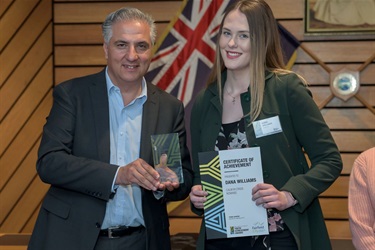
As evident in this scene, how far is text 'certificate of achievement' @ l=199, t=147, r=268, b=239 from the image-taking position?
191 centimetres

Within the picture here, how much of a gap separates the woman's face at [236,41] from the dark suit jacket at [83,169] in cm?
39

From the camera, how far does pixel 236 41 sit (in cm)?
198

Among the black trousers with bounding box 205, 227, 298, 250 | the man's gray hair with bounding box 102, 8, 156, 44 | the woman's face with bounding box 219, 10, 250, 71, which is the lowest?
the black trousers with bounding box 205, 227, 298, 250

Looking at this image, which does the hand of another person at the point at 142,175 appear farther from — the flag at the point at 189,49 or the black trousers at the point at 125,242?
the flag at the point at 189,49

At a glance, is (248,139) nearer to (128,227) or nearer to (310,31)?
(128,227)

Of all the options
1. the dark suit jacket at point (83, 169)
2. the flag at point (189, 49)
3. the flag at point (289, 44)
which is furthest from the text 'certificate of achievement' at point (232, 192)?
the flag at point (289, 44)

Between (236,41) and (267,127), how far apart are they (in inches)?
11.2

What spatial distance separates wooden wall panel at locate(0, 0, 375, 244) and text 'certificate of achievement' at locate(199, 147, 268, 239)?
2551mm

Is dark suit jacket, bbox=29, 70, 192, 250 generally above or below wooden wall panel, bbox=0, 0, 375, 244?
below

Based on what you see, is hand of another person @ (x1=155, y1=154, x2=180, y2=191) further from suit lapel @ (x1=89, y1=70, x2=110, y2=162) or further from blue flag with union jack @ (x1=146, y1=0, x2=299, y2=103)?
blue flag with union jack @ (x1=146, y1=0, x2=299, y2=103)

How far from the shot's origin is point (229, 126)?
2006 millimetres

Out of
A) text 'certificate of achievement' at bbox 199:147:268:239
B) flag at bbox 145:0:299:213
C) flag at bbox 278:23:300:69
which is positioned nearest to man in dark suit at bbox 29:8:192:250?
text 'certificate of achievement' at bbox 199:147:268:239

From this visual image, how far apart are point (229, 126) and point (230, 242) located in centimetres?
36

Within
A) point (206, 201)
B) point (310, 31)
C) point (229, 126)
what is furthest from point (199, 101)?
point (310, 31)
